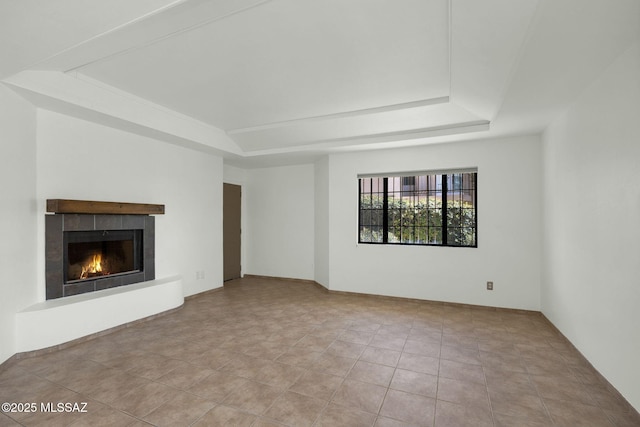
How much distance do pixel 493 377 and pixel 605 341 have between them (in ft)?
2.88

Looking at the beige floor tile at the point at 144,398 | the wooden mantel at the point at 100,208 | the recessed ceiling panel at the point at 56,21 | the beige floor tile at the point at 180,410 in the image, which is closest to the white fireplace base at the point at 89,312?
the wooden mantel at the point at 100,208

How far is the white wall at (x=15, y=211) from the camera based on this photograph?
2.68 m

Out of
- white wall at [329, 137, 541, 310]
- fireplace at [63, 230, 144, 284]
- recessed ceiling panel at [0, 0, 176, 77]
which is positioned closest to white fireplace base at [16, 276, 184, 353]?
fireplace at [63, 230, 144, 284]

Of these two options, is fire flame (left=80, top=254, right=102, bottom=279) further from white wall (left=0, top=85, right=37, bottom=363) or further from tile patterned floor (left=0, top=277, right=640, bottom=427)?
tile patterned floor (left=0, top=277, right=640, bottom=427)

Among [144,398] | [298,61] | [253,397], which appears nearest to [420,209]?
[298,61]

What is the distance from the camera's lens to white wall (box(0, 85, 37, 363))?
268cm

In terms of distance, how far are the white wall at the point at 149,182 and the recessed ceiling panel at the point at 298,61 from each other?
0.81 meters

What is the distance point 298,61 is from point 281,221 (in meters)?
4.12

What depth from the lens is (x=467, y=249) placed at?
4.52 metres

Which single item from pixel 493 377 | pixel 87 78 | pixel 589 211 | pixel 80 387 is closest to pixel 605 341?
pixel 493 377

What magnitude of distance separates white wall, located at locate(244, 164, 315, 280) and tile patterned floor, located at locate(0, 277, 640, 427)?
7.72ft

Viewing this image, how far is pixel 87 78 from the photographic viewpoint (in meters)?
3.07

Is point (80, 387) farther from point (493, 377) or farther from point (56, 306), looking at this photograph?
point (493, 377)

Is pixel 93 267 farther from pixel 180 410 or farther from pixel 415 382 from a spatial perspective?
pixel 415 382
